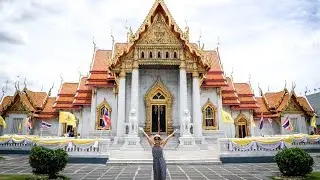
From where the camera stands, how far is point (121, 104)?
19.8 m

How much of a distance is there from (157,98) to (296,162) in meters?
13.0

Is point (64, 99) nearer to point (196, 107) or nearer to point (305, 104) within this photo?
point (196, 107)

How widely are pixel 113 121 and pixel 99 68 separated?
189 inches

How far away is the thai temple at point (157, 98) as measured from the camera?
20.2m

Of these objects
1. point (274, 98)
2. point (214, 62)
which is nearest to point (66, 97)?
point (214, 62)

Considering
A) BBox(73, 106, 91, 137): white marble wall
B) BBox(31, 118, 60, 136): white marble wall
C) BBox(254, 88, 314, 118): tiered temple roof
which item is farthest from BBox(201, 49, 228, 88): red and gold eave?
BBox(31, 118, 60, 136): white marble wall

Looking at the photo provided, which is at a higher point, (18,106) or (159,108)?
(18,106)

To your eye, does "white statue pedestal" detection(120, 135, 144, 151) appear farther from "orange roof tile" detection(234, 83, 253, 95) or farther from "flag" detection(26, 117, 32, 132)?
"orange roof tile" detection(234, 83, 253, 95)

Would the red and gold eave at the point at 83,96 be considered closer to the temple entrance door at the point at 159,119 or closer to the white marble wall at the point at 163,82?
the white marble wall at the point at 163,82

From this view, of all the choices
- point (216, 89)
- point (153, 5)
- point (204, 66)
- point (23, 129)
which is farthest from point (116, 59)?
point (23, 129)

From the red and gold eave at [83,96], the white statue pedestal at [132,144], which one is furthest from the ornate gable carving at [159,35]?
the white statue pedestal at [132,144]

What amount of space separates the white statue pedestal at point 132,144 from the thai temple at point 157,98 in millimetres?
1302

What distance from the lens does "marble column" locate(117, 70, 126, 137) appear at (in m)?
19.4

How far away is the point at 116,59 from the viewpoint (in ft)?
64.8
